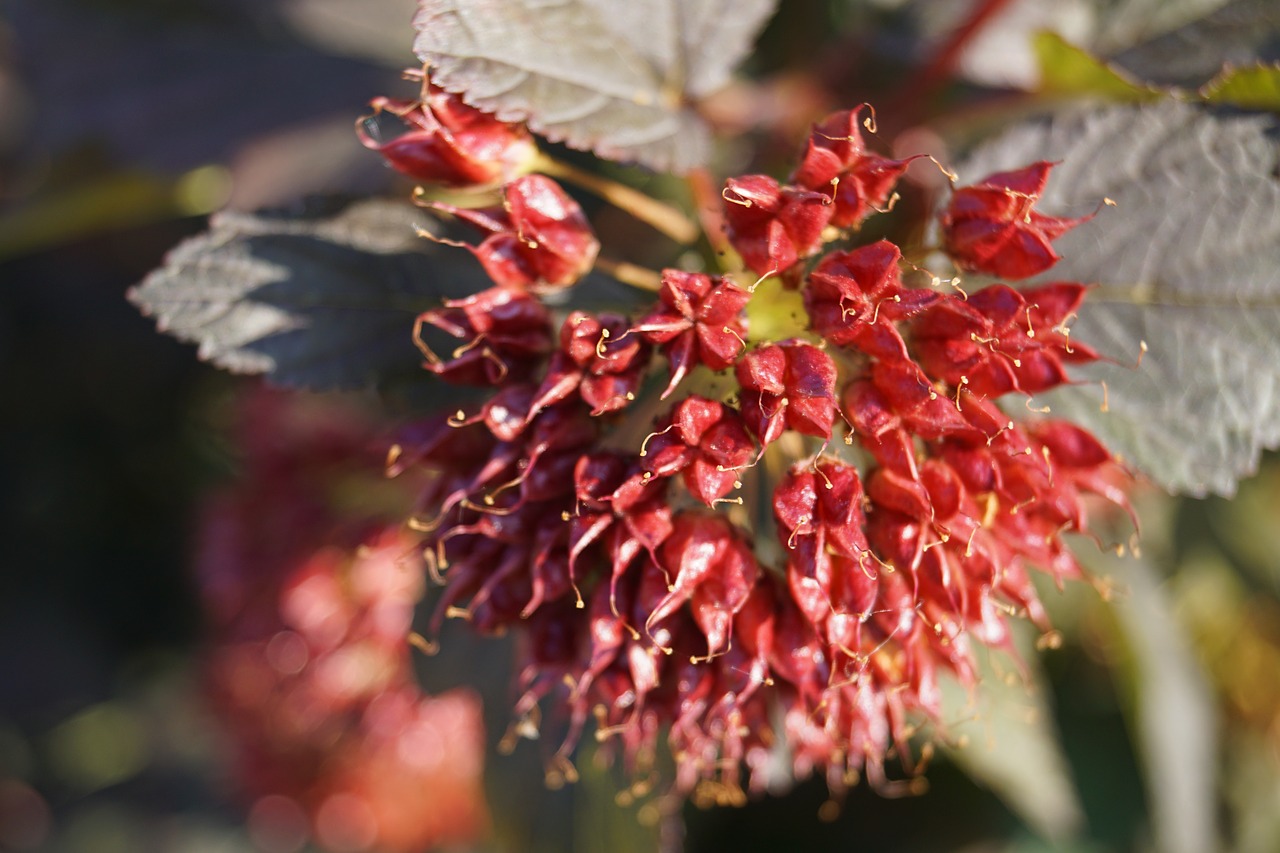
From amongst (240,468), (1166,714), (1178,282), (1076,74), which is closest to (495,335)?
(1178,282)

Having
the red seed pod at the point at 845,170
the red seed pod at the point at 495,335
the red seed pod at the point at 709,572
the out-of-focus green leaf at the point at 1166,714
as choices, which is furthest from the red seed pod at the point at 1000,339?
the out-of-focus green leaf at the point at 1166,714

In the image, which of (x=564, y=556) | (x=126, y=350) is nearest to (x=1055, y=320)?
(x=564, y=556)

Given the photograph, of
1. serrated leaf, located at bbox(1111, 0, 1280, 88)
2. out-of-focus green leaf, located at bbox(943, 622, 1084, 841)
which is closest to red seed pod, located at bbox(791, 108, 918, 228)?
serrated leaf, located at bbox(1111, 0, 1280, 88)

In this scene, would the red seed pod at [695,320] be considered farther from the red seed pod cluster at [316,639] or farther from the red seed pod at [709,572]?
the red seed pod cluster at [316,639]

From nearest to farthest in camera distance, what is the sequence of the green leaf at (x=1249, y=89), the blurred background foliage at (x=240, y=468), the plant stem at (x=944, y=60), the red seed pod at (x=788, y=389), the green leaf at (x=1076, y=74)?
the red seed pod at (x=788, y=389)
the green leaf at (x=1249, y=89)
the green leaf at (x=1076, y=74)
the plant stem at (x=944, y=60)
the blurred background foliage at (x=240, y=468)

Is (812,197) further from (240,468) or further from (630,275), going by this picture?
(240,468)

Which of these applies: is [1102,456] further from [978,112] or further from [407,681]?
[407,681]
